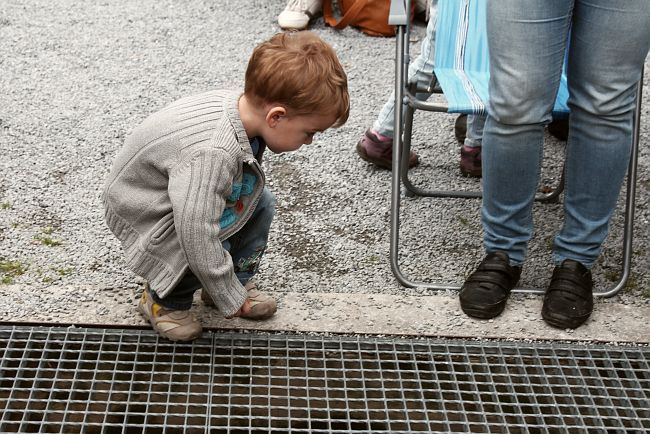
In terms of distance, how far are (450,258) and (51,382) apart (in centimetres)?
127

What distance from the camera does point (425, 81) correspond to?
9.82 feet

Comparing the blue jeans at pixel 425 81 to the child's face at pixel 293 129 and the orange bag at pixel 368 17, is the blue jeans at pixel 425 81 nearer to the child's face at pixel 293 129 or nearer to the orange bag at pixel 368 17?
the child's face at pixel 293 129

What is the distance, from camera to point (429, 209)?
9.84 ft

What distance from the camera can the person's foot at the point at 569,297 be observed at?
2387 millimetres

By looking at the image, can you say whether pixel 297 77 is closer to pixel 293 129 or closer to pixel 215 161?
pixel 293 129

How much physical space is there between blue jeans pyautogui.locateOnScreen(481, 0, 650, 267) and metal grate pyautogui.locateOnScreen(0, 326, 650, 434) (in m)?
0.36

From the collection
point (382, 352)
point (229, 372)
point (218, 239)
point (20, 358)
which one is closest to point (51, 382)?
point (20, 358)

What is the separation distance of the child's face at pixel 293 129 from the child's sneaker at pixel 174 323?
555 millimetres

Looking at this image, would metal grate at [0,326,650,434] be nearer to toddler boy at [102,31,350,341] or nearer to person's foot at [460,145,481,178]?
toddler boy at [102,31,350,341]

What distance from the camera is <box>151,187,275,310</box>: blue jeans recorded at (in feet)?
7.24

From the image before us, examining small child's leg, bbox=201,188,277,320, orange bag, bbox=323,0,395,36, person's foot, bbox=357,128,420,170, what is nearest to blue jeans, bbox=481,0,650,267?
small child's leg, bbox=201,188,277,320

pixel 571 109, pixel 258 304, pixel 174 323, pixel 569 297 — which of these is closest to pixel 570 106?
pixel 571 109

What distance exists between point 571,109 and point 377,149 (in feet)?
3.18

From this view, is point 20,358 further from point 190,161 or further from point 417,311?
point 417,311
